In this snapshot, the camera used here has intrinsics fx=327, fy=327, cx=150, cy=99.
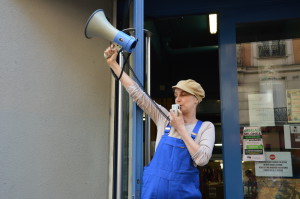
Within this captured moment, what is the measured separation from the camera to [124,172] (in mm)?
2521

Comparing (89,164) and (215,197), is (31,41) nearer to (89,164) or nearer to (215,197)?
(89,164)

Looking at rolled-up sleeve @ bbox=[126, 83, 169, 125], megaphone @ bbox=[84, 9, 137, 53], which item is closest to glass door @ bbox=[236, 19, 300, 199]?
rolled-up sleeve @ bbox=[126, 83, 169, 125]

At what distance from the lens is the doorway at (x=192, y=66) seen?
16.2 ft

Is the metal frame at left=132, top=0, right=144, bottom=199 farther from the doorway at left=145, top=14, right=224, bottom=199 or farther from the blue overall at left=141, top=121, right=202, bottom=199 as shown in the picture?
the doorway at left=145, top=14, right=224, bottom=199

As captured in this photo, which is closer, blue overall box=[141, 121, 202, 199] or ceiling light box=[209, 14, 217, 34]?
blue overall box=[141, 121, 202, 199]

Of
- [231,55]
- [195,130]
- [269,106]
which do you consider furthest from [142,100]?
[269,106]

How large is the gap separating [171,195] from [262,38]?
2.20m

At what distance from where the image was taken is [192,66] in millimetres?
6242

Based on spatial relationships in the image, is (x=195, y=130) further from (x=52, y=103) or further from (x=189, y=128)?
(x=52, y=103)

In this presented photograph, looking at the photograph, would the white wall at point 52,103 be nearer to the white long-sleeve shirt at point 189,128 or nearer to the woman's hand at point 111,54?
the woman's hand at point 111,54

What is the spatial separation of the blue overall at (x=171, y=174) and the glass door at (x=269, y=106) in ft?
4.36

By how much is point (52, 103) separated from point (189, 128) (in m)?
1.12

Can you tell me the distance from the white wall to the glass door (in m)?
1.39

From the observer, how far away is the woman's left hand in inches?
78.9
